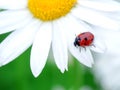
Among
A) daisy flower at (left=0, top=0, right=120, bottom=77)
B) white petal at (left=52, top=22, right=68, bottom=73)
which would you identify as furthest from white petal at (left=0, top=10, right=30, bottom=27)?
white petal at (left=52, top=22, right=68, bottom=73)

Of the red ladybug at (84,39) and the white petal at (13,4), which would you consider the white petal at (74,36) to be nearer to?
the red ladybug at (84,39)

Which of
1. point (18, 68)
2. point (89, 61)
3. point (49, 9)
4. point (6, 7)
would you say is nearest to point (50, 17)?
point (49, 9)

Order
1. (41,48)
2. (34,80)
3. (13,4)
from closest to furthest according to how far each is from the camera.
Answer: (41,48), (13,4), (34,80)

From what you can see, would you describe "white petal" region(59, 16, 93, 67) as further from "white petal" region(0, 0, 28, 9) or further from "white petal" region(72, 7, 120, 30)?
"white petal" region(0, 0, 28, 9)

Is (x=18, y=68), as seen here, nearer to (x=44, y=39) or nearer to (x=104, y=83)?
(x=104, y=83)

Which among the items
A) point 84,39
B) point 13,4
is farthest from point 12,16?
point 84,39

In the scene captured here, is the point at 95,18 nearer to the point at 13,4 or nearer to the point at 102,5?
the point at 102,5
